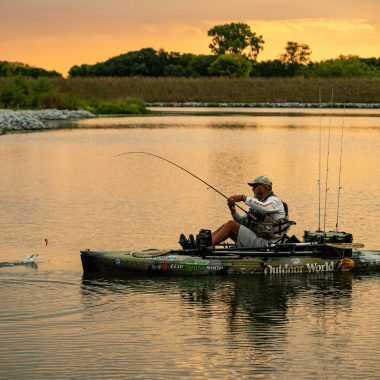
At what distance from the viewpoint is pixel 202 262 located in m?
14.3

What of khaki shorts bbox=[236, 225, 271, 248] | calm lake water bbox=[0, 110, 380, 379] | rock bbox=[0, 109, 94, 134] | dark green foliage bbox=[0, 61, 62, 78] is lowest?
calm lake water bbox=[0, 110, 380, 379]

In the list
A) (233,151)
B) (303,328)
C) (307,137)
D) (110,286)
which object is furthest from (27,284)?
(307,137)

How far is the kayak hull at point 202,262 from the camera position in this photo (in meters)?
14.3

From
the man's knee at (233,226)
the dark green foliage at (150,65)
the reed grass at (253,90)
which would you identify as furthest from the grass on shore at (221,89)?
the man's knee at (233,226)

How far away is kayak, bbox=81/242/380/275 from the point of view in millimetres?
14266

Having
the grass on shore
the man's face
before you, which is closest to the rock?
the grass on shore

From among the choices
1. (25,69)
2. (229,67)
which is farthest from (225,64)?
(25,69)

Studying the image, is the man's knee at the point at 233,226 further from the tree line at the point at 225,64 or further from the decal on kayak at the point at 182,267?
the tree line at the point at 225,64

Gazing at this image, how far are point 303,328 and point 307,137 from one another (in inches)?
1530

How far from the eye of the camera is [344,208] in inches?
872

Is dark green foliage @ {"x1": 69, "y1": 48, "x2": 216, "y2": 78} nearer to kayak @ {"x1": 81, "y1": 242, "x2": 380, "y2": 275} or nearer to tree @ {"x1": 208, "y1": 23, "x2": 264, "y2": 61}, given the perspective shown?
tree @ {"x1": 208, "y1": 23, "x2": 264, "y2": 61}

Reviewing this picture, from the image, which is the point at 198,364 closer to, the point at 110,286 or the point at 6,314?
the point at 6,314

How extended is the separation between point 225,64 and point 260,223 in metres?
121

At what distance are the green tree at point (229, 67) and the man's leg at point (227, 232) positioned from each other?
11817 cm
